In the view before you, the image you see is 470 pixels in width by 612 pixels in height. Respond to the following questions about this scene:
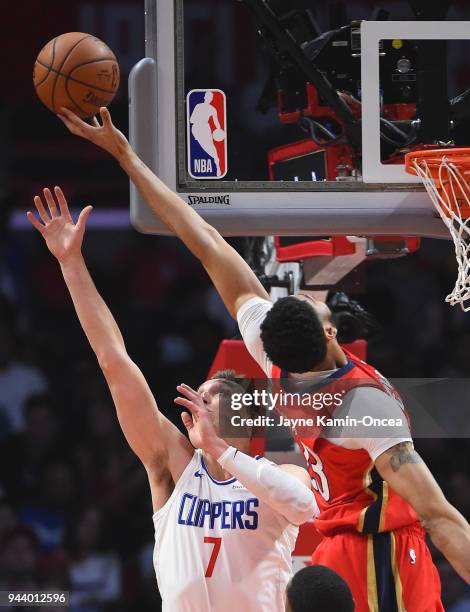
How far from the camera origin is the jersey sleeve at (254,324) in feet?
10.4

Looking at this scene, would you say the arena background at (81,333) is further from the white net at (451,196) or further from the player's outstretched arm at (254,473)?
the player's outstretched arm at (254,473)

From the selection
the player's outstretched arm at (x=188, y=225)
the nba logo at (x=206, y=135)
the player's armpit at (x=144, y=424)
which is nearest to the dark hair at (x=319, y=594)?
the player's armpit at (x=144, y=424)

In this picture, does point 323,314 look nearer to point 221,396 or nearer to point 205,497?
point 221,396

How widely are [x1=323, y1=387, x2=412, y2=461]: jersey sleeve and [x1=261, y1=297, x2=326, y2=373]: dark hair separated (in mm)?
220

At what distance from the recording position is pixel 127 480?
6914 mm

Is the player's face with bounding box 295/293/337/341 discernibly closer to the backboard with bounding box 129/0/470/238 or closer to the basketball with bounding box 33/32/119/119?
the backboard with bounding box 129/0/470/238

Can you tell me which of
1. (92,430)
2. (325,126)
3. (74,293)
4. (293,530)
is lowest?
(92,430)

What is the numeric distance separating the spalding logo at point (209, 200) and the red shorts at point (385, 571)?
3.67ft

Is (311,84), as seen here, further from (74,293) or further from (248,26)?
(248,26)

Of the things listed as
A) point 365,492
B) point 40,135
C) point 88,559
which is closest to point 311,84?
point 365,492

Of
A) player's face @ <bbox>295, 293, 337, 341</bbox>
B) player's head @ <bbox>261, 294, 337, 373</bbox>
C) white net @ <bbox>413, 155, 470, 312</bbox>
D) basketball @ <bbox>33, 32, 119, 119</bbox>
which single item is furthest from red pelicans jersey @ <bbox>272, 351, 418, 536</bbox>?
basketball @ <bbox>33, 32, 119, 119</bbox>

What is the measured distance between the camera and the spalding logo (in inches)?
147

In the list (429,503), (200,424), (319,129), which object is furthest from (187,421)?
(319,129)

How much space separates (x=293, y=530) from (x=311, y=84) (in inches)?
67.0
